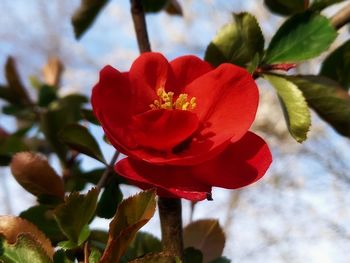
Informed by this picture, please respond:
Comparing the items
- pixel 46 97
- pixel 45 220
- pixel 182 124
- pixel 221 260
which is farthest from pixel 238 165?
pixel 46 97

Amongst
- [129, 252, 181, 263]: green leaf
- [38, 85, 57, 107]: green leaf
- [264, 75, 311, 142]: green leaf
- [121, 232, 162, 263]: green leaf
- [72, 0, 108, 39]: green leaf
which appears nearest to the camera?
[129, 252, 181, 263]: green leaf

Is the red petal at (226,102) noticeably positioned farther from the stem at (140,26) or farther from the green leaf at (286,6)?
the green leaf at (286,6)

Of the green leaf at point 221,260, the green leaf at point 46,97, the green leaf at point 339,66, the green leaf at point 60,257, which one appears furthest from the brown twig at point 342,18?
the green leaf at point 46,97

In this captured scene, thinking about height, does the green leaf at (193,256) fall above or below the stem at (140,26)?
below

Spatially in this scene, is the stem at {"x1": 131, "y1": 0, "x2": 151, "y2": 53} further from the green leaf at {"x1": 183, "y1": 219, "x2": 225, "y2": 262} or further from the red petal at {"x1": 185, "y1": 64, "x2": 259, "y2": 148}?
the green leaf at {"x1": 183, "y1": 219, "x2": 225, "y2": 262}

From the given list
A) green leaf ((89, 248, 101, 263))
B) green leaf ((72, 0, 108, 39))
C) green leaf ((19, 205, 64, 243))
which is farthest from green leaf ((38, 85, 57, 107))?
green leaf ((89, 248, 101, 263))

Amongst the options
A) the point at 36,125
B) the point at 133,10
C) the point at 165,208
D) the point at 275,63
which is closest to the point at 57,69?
the point at 36,125

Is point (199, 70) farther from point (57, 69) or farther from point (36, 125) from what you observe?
point (57, 69)
